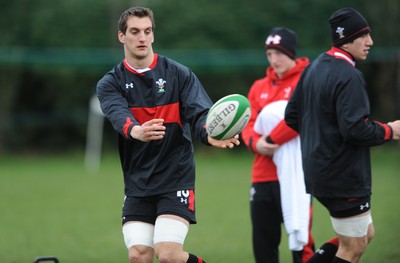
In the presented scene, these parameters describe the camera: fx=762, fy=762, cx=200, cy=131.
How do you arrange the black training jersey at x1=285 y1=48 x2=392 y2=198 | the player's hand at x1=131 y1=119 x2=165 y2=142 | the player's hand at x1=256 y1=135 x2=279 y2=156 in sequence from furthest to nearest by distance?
1. the player's hand at x1=256 y1=135 x2=279 y2=156
2. the black training jersey at x1=285 y1=48 x2=392 y2=198
3. the player's hand at x1=131 y1=119 x2=165 y2=142

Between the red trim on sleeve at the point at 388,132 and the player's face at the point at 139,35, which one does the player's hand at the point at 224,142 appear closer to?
the player's face at the point at 139,35

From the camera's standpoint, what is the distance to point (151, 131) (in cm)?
502

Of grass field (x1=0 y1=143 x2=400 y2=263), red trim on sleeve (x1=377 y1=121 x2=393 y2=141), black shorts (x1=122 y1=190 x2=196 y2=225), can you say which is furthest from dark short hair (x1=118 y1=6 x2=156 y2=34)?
grass field (x1=0 y1=143 x2=400 y2=263)

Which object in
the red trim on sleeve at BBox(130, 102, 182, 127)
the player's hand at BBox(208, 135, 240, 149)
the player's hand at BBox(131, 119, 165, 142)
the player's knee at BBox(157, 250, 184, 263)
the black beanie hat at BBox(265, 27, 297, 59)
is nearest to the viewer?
the player's hand at BBox(131, 119, 165, 142)

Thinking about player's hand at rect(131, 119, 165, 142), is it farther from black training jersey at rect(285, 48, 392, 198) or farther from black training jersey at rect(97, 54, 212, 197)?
black training jersey at rect(285, 48, 392, 198)

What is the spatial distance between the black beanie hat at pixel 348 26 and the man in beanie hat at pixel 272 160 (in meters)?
1.19

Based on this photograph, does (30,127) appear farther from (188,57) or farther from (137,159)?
(137,159)

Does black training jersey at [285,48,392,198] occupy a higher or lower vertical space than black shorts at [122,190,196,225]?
higher

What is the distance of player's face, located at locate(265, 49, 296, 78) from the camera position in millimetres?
6867

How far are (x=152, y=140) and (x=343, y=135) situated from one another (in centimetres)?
136

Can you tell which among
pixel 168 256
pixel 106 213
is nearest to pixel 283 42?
pixel 168 256

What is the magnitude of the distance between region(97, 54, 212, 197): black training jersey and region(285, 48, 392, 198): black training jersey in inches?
32.1

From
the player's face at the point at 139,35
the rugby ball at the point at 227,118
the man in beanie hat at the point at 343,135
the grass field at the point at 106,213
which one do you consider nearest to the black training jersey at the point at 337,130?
the man in beanie hat at the point at 343,135

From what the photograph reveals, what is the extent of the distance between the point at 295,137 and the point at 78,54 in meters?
12.6
